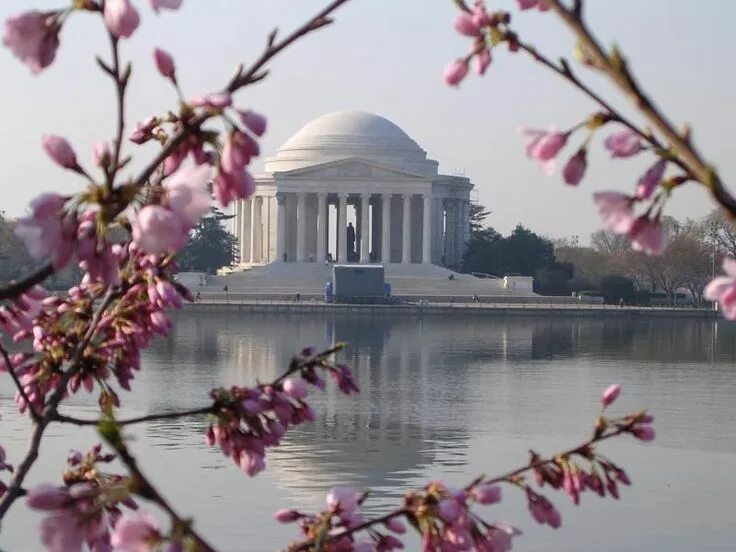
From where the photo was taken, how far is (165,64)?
113 inches

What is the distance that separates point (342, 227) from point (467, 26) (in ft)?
312

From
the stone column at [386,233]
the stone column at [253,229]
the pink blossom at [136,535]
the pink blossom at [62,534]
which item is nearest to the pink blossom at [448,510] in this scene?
the pink blossom at [136,535]

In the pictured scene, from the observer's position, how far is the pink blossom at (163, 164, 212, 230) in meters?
2.22

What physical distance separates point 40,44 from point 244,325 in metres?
50.5

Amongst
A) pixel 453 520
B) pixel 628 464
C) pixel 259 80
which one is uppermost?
pixel 259 80

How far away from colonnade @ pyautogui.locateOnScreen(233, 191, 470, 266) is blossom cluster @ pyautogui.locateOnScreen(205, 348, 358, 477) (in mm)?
90734

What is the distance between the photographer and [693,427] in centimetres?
2247

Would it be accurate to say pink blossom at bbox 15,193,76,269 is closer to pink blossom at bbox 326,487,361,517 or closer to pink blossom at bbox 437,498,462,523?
pink blossom at bbox 437,498,462,523

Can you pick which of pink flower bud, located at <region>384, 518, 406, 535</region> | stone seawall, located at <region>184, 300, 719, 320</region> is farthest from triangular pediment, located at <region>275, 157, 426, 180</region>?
pink flower bud, located at <region>384, 518, 406, 535</region>

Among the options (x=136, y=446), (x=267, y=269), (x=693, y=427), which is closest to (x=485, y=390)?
(x=693, y=427)

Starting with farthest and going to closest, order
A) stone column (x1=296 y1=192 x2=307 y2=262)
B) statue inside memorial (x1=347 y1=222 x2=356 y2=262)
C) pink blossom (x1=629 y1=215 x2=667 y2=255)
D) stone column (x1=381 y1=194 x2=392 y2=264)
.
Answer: statue inside memorial (x1=347 y1=222 x2=356 y2=262)
stone column (x1=296 y1=192 x2=307 y2=262)
stone column (x1=381 y1=194 x2=392 y2=264)
pink blossom (x1=629 y1=215 x2=667 y2=255)

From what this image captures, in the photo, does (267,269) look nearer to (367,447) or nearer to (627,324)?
(627,324)

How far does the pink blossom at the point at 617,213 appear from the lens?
2.18m

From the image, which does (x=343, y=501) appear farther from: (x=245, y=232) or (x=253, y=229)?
(x=245, y=232)
